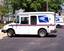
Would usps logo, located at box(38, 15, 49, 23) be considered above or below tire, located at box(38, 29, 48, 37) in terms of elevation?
above

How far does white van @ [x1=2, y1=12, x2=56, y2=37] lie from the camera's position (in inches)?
1112

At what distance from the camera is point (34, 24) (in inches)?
1119

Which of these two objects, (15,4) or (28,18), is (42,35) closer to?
(28,18)

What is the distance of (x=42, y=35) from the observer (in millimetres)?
28375

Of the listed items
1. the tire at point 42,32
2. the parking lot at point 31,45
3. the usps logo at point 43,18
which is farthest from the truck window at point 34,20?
the parking lot at point 31,45

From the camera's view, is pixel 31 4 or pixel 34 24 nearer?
pixel 34 24

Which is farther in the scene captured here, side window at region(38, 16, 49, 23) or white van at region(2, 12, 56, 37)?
side window at region(38, 16, 49, 23)

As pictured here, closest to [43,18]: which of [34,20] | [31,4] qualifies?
[34,20]

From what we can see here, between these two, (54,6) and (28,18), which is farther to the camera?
(54,6)

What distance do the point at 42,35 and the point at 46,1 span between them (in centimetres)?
3099

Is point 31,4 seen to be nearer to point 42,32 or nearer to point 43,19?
point 43,19

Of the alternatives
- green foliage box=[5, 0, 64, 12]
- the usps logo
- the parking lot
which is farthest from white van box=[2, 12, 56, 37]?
green foliage box=[5, 0, 64, 12]

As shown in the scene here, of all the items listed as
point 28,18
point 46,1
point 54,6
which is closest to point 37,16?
point 28,18

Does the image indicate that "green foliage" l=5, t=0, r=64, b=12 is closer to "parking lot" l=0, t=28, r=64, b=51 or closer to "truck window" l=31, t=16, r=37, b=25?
"truck window" l=31, t=16, r=37, b=25
